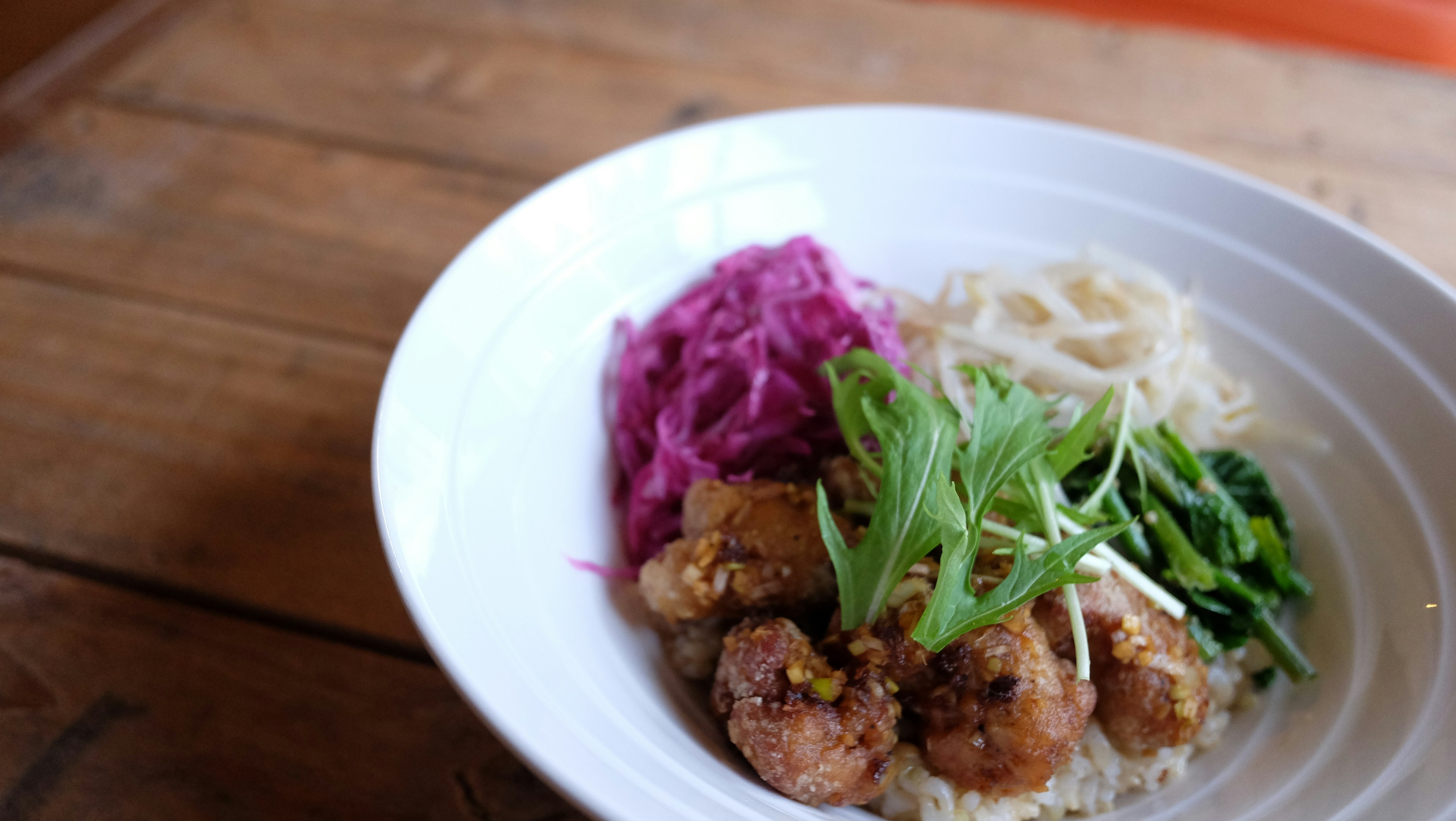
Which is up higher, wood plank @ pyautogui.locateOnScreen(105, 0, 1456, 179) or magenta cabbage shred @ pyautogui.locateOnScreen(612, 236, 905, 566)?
wood plank @ pyautogui.locateOnScreen(105, 0, 1456, 179)

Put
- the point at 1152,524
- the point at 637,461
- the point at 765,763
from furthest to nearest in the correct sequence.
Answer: the point at 637,461
the point at 1152,524
the point at 765,763

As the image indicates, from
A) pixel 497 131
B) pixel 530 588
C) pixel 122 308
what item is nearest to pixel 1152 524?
pixel 530 588

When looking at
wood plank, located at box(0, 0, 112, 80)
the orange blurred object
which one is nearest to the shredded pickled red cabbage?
the orange blurred object

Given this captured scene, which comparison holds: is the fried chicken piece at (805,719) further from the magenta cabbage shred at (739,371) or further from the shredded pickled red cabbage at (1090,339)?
the shredded pickled red cabbage at (1090,339)

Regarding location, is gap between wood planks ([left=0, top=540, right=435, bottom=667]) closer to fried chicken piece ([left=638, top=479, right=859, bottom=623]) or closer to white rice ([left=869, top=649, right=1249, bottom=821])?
fried chicken piece ([left=638, top=479, right=859, bottom=623])

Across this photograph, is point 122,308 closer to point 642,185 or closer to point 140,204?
point 140,204

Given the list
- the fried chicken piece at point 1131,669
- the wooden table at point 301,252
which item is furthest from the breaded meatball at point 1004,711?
the wooden table at point 301,252

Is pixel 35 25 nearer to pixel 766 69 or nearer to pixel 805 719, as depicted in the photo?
pixel 766 69

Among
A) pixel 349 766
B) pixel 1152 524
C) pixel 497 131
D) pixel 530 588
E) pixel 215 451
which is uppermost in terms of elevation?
pixel 497 131
